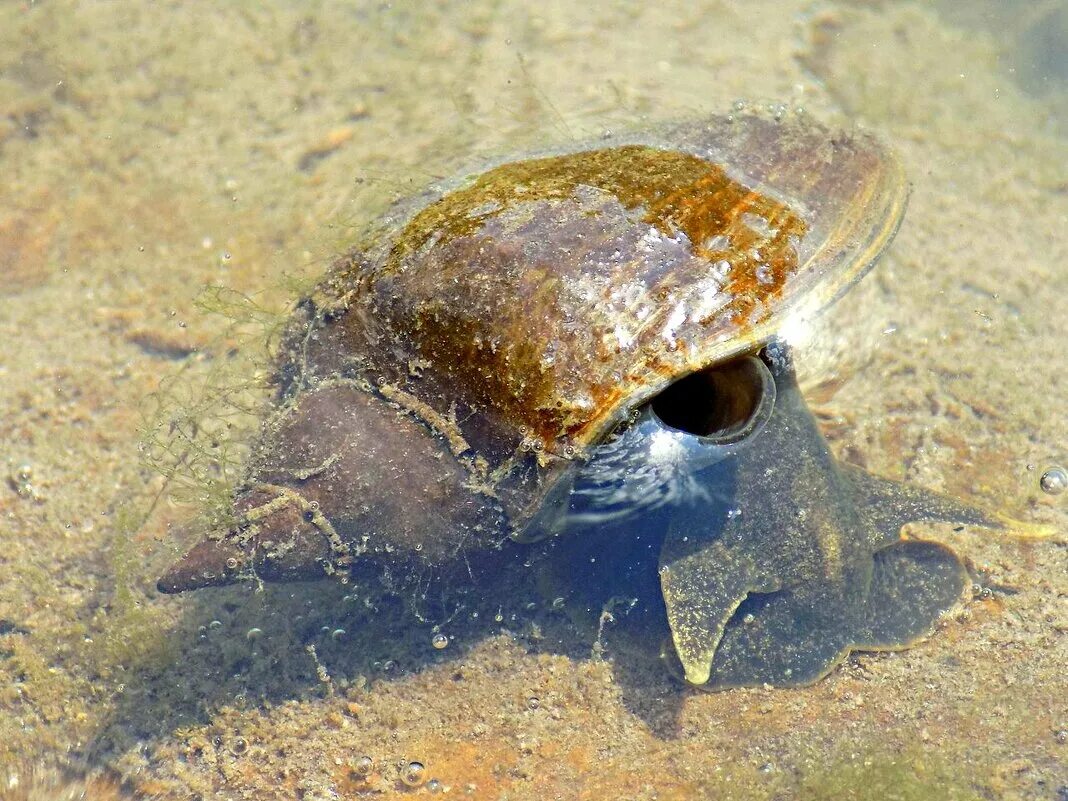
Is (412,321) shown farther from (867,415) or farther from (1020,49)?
(1020,49)

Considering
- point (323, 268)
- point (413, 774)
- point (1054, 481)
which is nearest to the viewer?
point (413, 774)

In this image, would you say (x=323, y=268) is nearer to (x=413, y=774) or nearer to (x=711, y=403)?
(x=711, y=403)

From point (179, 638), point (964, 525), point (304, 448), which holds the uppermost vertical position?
point (304, 448)

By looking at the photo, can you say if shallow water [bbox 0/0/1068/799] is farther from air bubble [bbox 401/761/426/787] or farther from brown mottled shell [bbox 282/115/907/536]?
brown mottled shell [bbox 282/115/907/536]

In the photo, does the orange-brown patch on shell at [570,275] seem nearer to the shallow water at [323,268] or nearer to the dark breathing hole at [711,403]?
the dark breathing hole at [711,403]

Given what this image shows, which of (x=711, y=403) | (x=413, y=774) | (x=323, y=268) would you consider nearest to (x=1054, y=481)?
(x=711, y=403)

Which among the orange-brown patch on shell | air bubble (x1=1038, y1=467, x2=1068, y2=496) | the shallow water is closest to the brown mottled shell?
the orange-brown patch on shell

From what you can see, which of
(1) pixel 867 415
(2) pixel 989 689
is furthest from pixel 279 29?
(2) pixel 989 689
